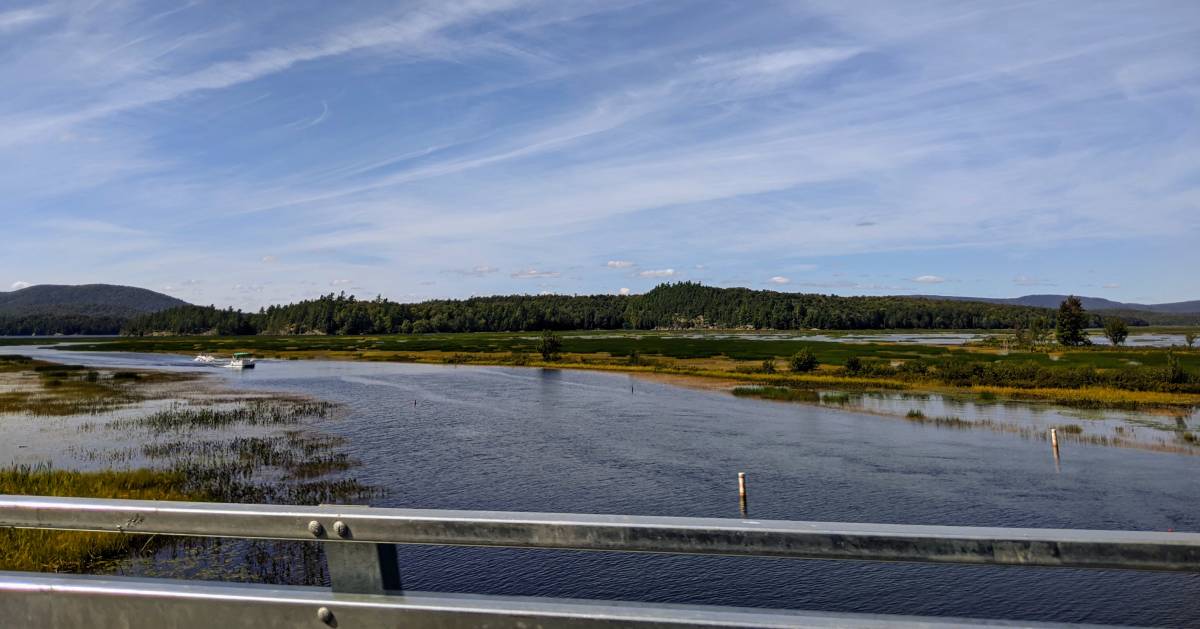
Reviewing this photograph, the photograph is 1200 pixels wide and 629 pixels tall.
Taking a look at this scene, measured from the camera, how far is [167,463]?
110ft

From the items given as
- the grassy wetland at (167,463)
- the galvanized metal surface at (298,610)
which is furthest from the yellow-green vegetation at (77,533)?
the galvanized metal surface at (298,610)

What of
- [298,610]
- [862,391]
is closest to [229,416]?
[862,391]

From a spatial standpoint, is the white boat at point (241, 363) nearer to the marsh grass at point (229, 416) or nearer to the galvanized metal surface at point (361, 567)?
the marsh grass at point (229, 416)

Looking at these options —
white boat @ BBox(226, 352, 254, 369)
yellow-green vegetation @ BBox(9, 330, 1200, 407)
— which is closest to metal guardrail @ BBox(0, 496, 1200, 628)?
yellow-green vegetation @ BBox(9, 330, 1200, 407)

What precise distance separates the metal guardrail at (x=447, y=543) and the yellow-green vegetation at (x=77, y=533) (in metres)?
8.69

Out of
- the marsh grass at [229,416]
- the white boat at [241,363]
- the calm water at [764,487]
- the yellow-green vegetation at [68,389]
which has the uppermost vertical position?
the white boat at [241,363]

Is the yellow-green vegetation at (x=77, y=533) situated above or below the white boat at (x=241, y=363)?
below

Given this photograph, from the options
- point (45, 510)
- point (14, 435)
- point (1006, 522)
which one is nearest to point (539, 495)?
point (1006, 522)

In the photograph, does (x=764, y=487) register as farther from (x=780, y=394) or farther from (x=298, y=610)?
(x=780, y=394)

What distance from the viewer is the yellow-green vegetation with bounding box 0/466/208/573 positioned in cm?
1709

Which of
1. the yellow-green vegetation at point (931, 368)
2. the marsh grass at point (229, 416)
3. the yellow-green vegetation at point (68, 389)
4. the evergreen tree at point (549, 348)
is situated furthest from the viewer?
the evergreen tree at point (549, 348)

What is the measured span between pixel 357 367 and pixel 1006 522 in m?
94.9

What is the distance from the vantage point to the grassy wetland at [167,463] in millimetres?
19281

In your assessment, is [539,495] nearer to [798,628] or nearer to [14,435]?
[798,628]
